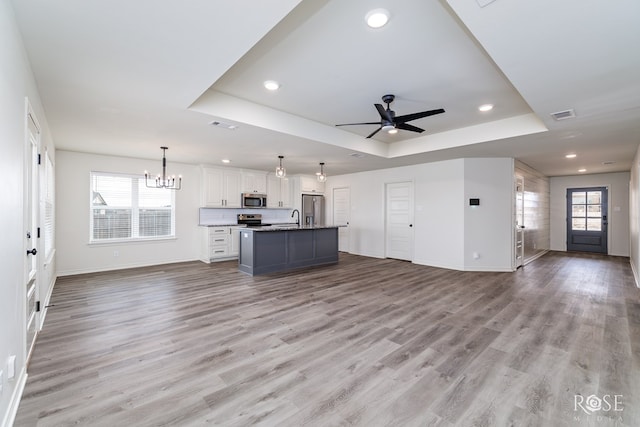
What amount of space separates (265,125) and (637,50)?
367 centimetres

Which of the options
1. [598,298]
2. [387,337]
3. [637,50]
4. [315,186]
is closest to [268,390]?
[387,337]

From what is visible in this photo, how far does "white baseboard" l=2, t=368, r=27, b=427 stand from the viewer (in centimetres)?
166

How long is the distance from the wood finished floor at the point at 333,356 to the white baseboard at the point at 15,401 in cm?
5

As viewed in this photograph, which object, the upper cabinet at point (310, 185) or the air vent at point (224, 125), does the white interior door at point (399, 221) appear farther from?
the air vent at point (224, 125)

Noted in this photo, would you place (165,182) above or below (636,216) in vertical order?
above

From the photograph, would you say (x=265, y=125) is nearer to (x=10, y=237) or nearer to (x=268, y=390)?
(x=10, y=237)

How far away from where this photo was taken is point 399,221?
7.42m

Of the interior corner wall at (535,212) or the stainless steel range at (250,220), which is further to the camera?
the stainless steel range at (250,220)

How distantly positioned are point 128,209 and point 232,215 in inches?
94.7

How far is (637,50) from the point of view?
2145 millimetres

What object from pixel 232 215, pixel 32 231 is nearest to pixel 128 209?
pixel 232 215

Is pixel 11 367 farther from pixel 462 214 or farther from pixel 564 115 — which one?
pixel 462 214

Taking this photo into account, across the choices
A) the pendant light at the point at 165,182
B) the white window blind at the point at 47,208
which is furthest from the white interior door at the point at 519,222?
the white window blind at the point at 47,208

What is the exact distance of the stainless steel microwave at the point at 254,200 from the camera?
775 cm
